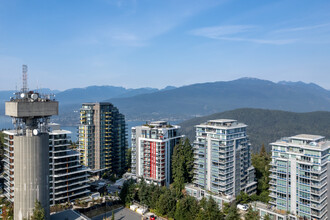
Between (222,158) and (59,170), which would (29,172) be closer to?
(59,170)

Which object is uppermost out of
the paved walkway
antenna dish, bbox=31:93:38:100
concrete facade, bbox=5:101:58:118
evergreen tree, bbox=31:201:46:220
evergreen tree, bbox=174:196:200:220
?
antenna dish, bbox=31:93:38:100

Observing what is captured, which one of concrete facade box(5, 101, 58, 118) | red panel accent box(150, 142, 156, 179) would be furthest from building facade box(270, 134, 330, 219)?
concrete facade box(5, 101, 58, 118)

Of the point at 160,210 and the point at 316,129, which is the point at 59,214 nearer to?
the point at 160,210

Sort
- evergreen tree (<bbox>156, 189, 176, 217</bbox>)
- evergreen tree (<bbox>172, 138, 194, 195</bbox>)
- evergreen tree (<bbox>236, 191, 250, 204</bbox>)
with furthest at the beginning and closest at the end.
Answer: evergreen tree (<bbox>172, 138, 194, 195</bbox>) < evergreen tree (<bbox>236, 191, 250, 204</bbox>) < evergreen tree (<bbox>156, 189, 176, 217</bbox>)

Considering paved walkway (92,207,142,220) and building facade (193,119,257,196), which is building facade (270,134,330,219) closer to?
building facade (193,119,257,196)

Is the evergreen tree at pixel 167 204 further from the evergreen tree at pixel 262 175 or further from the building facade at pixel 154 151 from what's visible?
the evergreen tree at pixel 262 175

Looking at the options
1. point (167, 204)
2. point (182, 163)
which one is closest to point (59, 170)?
point (167, 204)

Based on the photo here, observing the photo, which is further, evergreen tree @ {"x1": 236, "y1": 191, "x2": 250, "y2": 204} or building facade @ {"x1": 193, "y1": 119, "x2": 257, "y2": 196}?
evergreen tree @ {"x1": 236, "y1": 191, "x2": 250, "y2": 204}

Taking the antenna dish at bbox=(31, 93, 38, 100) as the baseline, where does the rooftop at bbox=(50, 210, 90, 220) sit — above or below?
below
